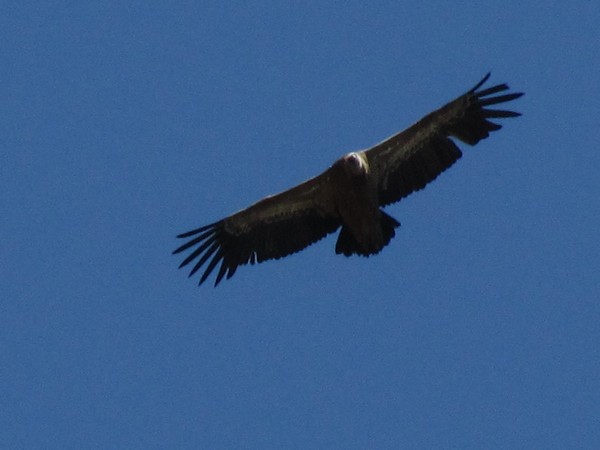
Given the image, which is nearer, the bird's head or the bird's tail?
the bird's head

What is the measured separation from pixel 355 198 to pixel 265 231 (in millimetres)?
1547

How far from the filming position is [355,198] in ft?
74.2

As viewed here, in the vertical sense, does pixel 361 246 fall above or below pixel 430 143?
below

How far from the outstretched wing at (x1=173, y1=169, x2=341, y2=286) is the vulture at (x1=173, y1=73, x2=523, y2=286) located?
1cm

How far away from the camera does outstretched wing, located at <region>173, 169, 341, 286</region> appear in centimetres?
2341

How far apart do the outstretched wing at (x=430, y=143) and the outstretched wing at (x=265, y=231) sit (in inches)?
33.1

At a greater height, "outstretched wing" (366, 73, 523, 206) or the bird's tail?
"outstretched wing" (366, 73, 523, 206)

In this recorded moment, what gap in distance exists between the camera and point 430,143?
22.9 metres

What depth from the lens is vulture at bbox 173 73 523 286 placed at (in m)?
22.7

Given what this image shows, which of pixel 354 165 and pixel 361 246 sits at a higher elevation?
pixel 354 165

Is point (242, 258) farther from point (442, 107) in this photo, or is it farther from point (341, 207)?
point (442, 107)

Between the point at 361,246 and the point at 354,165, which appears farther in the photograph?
the point at 361,246

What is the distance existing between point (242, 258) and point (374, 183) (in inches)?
81.1

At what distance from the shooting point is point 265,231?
2366 centimetres
